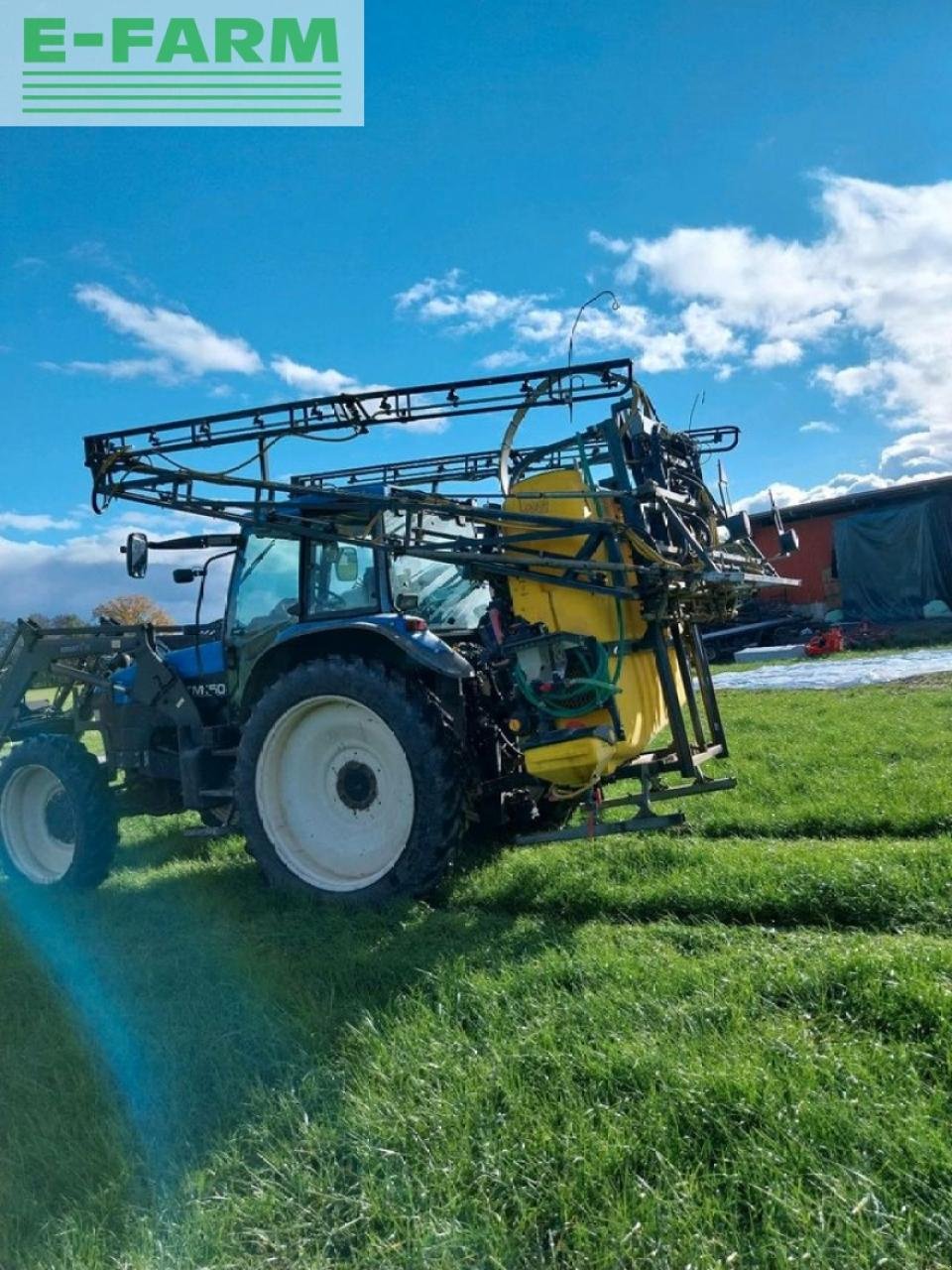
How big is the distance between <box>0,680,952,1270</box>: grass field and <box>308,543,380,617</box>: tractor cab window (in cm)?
161

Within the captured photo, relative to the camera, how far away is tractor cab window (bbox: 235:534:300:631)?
17.6 ft

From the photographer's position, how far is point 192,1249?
211cm

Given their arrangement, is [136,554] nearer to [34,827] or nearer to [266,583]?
[266,583]

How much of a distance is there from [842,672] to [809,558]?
28.6 ft

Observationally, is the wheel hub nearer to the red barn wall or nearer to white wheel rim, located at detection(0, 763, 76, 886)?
white wheel rim, located at detection(0, 763, 76, 886)

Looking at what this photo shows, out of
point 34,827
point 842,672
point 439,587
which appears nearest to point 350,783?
point 439,587

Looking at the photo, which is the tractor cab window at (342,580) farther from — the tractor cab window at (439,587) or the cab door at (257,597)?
the cab door at (257,597)

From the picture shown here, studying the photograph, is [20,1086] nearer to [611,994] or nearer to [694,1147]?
[611,994]

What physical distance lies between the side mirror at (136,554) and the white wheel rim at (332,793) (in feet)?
5.89

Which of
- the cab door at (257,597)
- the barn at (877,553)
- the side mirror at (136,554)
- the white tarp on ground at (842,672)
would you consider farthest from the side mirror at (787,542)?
the barn at (877,553)

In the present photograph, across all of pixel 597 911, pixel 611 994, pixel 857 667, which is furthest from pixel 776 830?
pixel 857 667

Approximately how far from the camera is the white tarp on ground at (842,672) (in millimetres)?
10977

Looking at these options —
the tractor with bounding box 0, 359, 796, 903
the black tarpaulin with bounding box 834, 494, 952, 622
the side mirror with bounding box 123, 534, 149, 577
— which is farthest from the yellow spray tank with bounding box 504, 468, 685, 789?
the black tarpaulin with bounding box 834, 494, 952, 622

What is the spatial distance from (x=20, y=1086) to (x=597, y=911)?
239 cm
